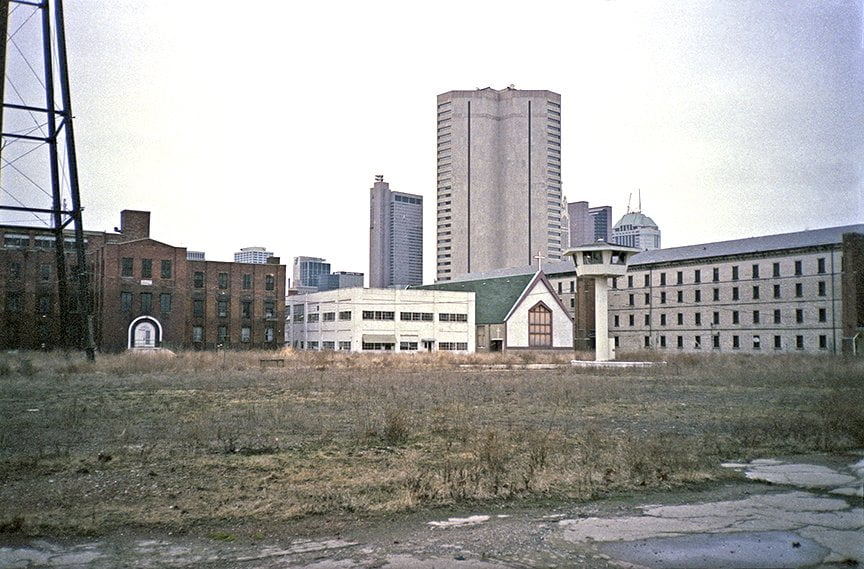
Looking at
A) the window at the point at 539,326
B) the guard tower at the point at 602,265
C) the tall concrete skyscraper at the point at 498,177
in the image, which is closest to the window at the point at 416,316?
the window at the point at 539,326

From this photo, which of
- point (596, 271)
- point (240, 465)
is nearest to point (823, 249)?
point (596, 271)

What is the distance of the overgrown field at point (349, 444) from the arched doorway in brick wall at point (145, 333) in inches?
1216

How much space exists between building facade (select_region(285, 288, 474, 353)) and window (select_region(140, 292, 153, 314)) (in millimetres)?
16789

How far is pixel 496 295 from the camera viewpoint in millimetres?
72250

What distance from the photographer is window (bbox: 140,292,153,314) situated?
5466 cm

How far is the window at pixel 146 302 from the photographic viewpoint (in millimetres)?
54656

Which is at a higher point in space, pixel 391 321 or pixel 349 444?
pixel 391 321

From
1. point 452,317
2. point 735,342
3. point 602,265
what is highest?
point 602,265

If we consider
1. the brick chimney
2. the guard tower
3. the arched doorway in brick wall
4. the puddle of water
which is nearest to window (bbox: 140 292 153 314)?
the arched doorway in brick wall

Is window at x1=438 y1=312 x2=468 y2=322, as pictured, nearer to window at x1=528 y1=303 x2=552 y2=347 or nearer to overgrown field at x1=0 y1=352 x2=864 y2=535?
window at x1=528 y1=303 x2=552 y2=347

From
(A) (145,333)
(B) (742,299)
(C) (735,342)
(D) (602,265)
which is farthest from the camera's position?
(C) (735,342)

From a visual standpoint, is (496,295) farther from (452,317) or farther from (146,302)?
(146,302)

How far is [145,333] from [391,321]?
21.2 meters

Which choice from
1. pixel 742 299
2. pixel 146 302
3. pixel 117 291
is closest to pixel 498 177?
pixel 742 299
